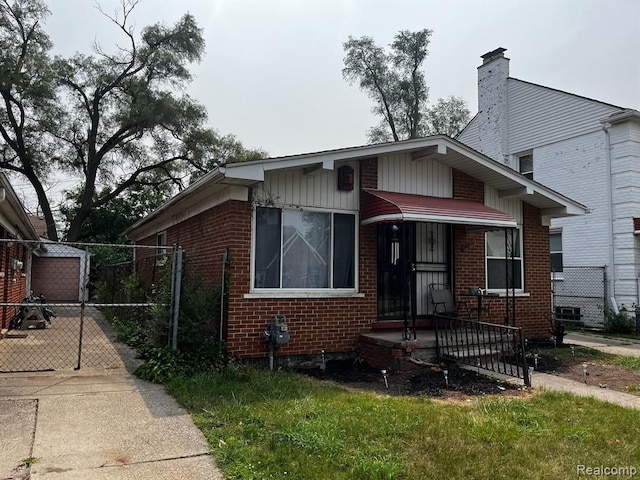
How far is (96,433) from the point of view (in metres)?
4.38

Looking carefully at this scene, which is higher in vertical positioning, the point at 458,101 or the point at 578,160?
the point at 458,101

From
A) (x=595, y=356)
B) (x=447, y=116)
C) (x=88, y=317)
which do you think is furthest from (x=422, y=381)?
(x=447, y=116)

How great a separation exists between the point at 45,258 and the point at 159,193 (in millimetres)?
7797

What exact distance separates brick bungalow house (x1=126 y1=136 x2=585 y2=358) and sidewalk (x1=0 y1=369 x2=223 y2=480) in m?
1.97

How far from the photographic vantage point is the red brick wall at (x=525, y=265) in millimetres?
9347

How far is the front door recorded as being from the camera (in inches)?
336

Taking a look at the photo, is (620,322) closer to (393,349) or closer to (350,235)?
(393,349)

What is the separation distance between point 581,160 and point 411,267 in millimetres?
9922

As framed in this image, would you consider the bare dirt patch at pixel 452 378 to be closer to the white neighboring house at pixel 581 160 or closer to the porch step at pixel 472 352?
the porch step at pixel 472 352

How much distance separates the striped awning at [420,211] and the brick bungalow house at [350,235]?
0.02 meters

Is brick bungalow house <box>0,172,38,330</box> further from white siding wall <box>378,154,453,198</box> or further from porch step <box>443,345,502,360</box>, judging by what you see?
porch step <box>443,345,502,360</box>

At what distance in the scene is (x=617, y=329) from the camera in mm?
13445

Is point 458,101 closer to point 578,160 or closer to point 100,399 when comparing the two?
point 578,160

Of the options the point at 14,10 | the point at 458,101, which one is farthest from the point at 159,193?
the point at 458,101
